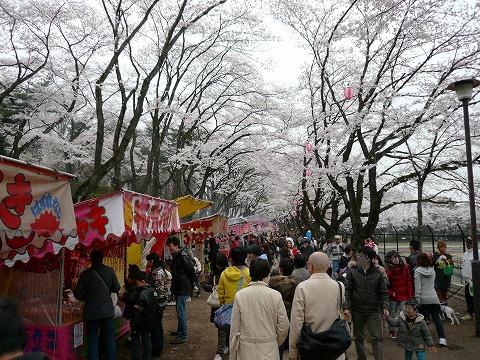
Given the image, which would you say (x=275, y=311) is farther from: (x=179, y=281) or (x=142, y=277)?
(x=179, y=281)

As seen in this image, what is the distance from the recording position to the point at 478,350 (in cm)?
697

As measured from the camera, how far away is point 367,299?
225 inches

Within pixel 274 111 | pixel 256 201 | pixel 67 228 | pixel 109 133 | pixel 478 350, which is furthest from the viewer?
pixel 256 201

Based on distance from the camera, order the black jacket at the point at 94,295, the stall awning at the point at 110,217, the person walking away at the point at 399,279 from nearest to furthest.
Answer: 1. the stall awning at the point at 110,217
2. the black jacket at the point at 94,295
3. the person walking away at the point at 399,279

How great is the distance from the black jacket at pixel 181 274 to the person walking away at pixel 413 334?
4011 millimetres

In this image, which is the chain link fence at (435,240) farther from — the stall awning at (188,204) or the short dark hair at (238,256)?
the short dark hair at (238,256)

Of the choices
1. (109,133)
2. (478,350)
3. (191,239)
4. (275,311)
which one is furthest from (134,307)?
(109,133)

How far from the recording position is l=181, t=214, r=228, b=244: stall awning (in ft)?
50.6

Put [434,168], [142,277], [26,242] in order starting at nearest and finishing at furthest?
[26,242], [142,277], [434,168]

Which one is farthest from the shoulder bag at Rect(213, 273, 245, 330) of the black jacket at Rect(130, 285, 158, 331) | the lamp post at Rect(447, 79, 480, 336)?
the lamp post at Rect(447, 79, 480, 336)

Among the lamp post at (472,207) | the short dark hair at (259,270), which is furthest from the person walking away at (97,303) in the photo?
the lamp post at (472,207)

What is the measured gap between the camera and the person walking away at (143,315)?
5.95 meters

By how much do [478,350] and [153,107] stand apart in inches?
421

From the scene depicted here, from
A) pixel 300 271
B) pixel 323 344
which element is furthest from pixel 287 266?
pixel 323 344
